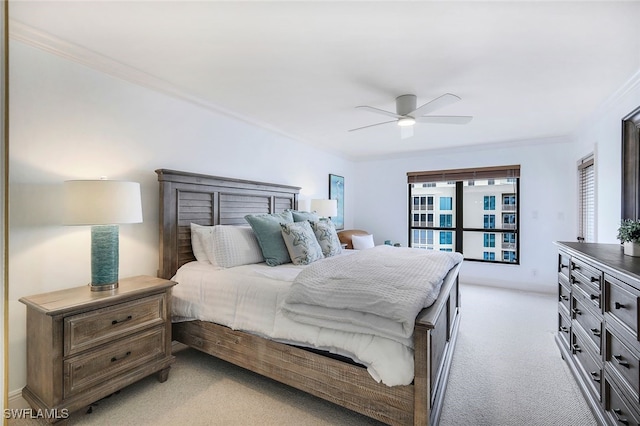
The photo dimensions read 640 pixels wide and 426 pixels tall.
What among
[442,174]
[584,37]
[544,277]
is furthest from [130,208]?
[544,277]

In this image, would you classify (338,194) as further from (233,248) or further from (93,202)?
(93,202)

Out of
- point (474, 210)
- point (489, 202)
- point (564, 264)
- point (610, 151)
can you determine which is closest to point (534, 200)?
point (489, 202)

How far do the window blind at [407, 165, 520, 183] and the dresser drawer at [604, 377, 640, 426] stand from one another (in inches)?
153

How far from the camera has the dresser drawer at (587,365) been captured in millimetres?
1837

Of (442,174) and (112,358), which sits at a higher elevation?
(442,174)

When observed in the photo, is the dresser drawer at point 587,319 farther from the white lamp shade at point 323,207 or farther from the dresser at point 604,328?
the white lamp shade at point 323,207

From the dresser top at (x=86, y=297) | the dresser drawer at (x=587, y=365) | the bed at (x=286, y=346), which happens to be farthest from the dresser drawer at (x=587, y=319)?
the dresser top at (x=86, y=297)

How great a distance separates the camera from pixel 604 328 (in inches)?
69.7

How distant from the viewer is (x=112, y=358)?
1932 mm

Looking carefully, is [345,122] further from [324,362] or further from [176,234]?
[324,362]

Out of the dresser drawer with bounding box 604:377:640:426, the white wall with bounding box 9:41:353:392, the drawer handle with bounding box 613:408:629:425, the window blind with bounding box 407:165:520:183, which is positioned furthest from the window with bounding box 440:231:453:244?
the white wall with bounding box 9:41:353:392

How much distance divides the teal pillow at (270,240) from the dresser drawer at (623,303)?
7.44ft

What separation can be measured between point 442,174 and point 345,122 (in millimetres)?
2604

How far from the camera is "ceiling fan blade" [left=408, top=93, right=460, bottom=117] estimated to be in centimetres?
244
